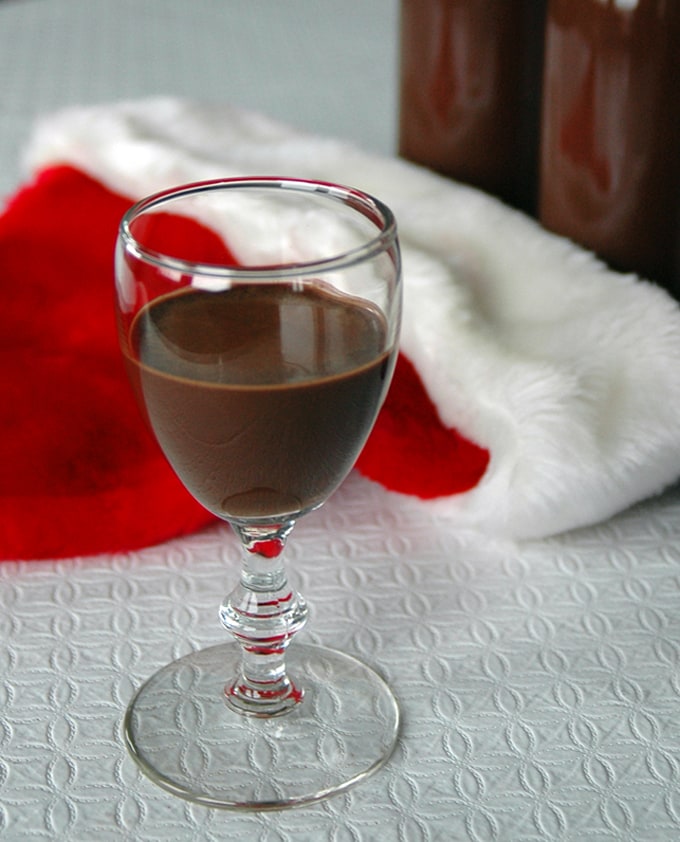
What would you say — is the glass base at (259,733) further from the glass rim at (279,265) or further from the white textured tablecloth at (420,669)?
the glass rim at (279,265)

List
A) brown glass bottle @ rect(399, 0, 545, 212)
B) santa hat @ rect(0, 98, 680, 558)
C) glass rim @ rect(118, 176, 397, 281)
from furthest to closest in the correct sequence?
brown glass bottle @ rect(399, 0, 545, 212)
santa hat @ rect(0, 98, 680, 558)
glass rim @ rect(118, 176, 397, 281)

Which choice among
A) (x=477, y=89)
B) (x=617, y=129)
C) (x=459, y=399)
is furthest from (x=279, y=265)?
(x=477, y=89)

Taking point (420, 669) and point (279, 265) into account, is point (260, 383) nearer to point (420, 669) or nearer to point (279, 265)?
point (279, 265)

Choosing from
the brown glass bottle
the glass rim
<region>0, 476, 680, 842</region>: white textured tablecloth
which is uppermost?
the glass rim

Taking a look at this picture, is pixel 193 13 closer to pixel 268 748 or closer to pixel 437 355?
pixel 437 355

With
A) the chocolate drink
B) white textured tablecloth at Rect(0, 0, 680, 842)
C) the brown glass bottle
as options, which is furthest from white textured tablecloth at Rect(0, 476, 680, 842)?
the brown glass bottle

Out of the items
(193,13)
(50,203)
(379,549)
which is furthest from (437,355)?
(193,13)

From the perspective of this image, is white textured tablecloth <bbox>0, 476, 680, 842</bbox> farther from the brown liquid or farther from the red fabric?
the brown liquid

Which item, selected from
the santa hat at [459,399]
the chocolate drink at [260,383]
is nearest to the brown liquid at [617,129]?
the santa hat at [459,399]
